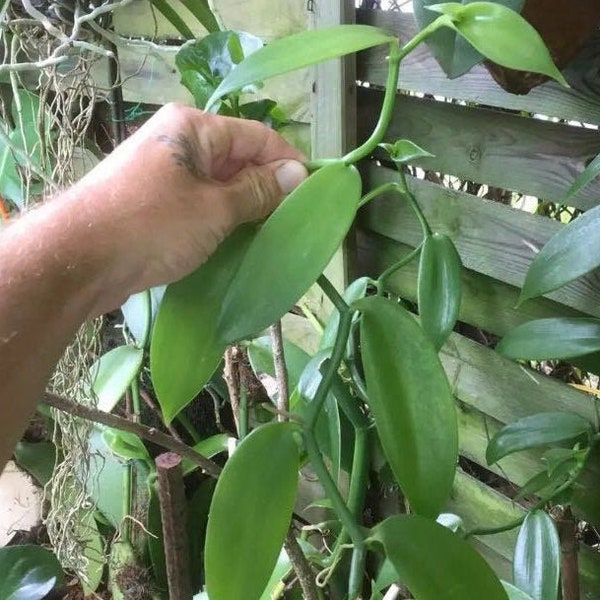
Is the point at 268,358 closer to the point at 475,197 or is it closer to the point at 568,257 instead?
the point at 475,197

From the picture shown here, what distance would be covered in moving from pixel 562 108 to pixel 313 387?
13.9 inches

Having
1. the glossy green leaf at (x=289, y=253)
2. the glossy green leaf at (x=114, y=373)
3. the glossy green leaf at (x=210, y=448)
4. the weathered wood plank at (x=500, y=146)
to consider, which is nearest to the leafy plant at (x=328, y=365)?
the glossy green leaf at (x=289, y=253)

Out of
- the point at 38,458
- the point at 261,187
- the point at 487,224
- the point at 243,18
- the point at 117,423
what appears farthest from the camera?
the point at 38,458

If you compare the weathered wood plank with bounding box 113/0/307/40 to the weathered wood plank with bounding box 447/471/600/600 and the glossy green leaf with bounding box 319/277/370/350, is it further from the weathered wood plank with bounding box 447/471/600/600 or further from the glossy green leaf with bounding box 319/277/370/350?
the weathered wood plank with bounding box 447/471/600/600

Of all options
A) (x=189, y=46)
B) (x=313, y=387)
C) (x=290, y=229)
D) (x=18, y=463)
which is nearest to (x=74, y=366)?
(x=313, y=387)

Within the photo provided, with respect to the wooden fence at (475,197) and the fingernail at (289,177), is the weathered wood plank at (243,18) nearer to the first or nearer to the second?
the wooden fence at (475,197)

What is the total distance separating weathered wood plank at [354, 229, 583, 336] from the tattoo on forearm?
1.53ft

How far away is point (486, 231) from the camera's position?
2.76ft

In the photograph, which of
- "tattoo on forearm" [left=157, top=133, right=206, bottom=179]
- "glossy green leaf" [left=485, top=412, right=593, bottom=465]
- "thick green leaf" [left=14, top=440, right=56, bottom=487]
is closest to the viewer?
"tattoo on forearm" [left=157, top=133, right=206, bottom=179]

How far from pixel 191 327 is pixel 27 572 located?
1.95 feet

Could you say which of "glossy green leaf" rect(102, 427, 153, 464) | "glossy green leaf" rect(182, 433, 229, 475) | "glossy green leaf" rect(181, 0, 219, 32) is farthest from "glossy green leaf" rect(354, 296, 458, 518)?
"glossy green leaf" rect(182, 433, 229, 475)

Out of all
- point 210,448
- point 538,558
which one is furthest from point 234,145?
point 210,448

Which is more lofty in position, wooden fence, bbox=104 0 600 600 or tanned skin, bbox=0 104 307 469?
tanned skin, bbox=0 104 307 469

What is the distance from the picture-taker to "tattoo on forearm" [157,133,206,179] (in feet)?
1.65
